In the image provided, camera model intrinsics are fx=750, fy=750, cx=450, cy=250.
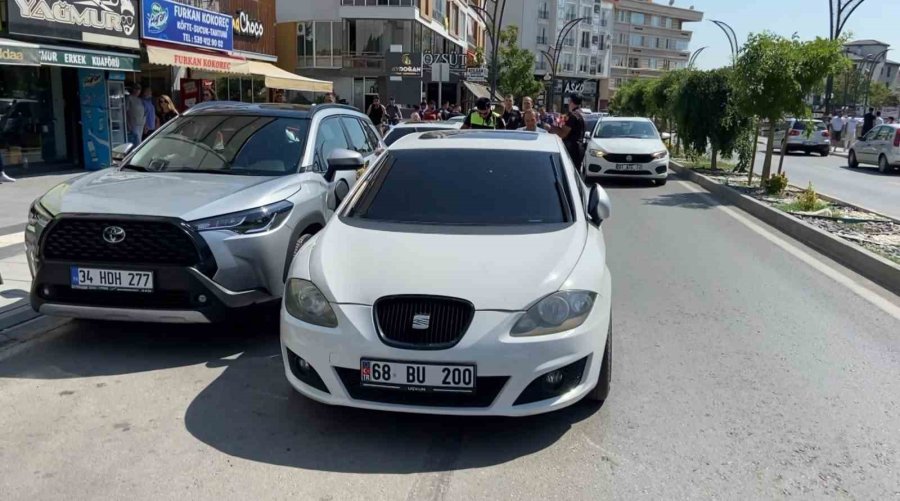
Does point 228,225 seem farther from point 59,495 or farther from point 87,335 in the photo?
point 59,495

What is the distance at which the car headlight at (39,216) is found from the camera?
16.7 feet

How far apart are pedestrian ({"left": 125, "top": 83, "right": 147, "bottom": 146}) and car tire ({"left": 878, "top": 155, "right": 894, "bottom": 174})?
21228mm

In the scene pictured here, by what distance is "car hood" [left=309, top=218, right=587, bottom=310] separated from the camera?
3.76 meters

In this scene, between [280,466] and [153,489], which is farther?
[280,466]

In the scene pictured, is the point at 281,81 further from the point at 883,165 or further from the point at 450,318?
the point at 450,318

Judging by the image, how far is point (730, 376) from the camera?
4953 millimetres

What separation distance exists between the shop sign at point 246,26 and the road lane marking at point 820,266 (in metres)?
19.5

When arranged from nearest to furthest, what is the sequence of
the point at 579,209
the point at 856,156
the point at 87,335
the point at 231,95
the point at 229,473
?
1. the point at 229,473
2. the point at 579,209
3. the point at 87,335
4. the point at 856,156
5. the point at 231,95

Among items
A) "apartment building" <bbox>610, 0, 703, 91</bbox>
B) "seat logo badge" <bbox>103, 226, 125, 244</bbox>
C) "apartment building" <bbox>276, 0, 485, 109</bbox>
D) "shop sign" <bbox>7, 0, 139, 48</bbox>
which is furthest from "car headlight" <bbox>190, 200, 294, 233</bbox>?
"apartment building" <bbox>610, 0, 703, 91</bbox>

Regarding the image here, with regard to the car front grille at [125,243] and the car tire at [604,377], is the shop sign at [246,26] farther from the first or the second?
the car tire at [604,377]

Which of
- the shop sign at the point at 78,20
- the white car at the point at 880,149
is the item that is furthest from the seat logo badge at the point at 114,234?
the white car at the point at 880,149

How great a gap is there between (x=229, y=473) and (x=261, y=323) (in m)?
2.54

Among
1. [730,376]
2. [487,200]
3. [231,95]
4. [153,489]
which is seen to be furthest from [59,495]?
[231,95]

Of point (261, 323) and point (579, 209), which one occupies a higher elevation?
point (579, 209)
